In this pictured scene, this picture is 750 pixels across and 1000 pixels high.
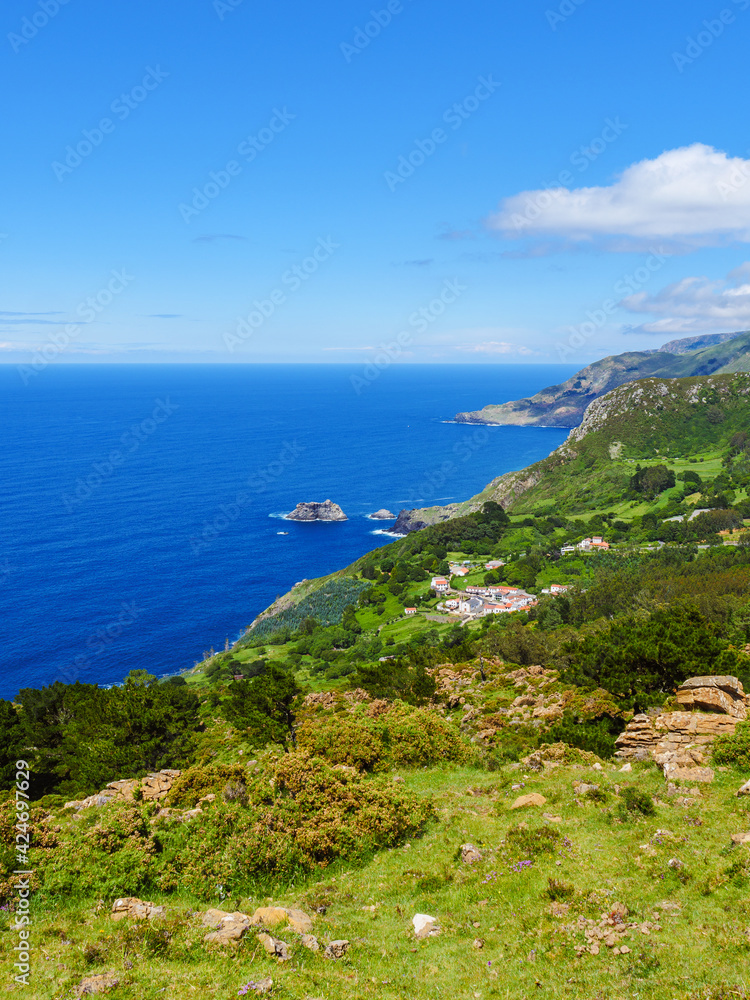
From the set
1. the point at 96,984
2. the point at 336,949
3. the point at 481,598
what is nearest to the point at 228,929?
Result: the point at 336,949

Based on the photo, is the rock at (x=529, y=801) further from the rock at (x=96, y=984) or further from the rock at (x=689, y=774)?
the rock at (x=96, y=984)

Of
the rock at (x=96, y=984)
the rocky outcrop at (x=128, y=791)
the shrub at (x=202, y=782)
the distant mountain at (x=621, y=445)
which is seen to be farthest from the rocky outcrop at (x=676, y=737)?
the distant mountain at (x=621, y=445)

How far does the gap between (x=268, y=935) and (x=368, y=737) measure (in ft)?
41.6

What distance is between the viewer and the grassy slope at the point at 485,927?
10539 millimetres

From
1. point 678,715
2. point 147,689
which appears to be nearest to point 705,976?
point 678,715

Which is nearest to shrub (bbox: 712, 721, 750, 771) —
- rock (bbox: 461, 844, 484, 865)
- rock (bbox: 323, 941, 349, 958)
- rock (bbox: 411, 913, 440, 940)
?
rock (bbox: 461, 844, 484, 865)

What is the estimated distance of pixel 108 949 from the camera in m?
11.9

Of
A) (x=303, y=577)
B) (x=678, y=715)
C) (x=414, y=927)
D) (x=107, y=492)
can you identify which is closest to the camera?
(x=414, y=927)

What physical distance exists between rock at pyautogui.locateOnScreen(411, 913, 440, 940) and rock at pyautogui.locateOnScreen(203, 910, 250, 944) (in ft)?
11.8

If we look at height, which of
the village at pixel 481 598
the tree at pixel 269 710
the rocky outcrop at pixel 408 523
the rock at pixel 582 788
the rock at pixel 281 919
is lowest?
the village at pixel 481 598

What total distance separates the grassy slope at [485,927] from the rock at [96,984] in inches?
7.6

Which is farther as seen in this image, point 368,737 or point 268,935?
point 368,737

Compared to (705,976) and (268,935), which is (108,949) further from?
(705,976)

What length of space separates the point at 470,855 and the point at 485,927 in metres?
3.12
